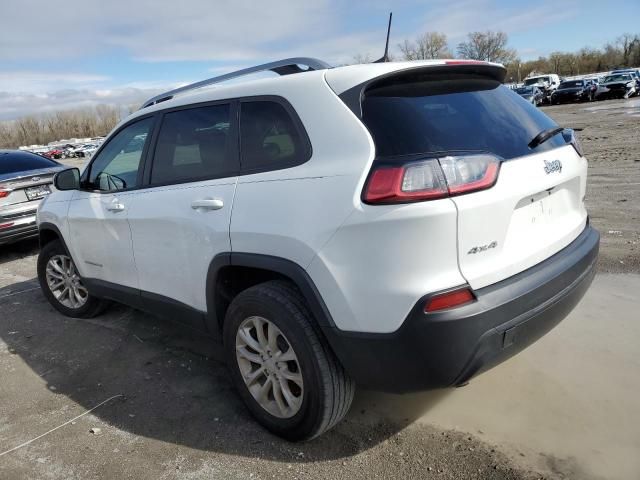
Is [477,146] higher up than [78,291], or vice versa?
[477,146]

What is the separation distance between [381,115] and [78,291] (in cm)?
368

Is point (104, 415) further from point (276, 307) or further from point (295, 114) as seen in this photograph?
point (295, 114)

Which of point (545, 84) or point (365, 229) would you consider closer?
point (365, 229)

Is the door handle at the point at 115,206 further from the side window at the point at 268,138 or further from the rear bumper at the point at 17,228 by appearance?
the rear bumper at the point at 17,228

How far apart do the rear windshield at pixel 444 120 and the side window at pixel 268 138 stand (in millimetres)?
409

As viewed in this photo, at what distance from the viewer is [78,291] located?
15.4 feet

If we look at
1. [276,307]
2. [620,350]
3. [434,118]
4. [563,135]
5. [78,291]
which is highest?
[434,118]

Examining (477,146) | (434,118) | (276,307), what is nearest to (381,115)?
(434,118)

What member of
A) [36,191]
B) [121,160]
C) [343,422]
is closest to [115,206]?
[121,160]

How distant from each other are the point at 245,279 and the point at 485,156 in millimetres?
1481

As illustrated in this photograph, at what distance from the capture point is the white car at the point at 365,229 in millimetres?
2053

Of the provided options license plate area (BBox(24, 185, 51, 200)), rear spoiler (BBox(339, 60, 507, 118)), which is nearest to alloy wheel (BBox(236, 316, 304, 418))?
rear spoiler (BBox(339, 60, 507, 118))

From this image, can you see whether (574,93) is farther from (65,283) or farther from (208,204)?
(208,204)

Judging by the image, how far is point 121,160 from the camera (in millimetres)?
3799
